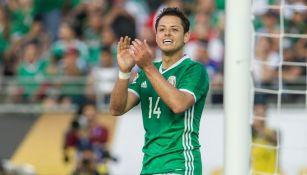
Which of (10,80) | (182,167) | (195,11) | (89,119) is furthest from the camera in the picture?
(195,11)

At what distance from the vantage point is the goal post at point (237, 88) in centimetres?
625

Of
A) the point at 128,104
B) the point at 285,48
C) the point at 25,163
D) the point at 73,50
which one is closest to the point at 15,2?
the point at 73,50

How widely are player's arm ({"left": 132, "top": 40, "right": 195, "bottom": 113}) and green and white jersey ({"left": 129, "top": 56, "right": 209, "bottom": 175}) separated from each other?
0.52 feet

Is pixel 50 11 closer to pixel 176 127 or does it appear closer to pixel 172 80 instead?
pixel 172 80

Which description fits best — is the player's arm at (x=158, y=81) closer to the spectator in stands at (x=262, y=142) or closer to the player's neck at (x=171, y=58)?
the player's neck at (x=171, y=58)

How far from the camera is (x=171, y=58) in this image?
231 inches

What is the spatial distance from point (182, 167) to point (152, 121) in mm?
340

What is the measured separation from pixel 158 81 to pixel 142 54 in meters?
0.18

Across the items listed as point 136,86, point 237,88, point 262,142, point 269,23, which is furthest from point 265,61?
point 136,86

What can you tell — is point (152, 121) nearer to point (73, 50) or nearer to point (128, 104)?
point (128, 104)

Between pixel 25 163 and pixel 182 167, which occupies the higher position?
pixel 182 167

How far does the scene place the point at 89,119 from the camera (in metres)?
11.2

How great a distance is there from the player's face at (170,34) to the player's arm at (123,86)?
0.20m

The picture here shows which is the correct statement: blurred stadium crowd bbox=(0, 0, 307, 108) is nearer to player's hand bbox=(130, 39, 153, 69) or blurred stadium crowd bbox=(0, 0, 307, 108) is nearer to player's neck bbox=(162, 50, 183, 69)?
player's neck bbox=(162, 50, 183, 69)
